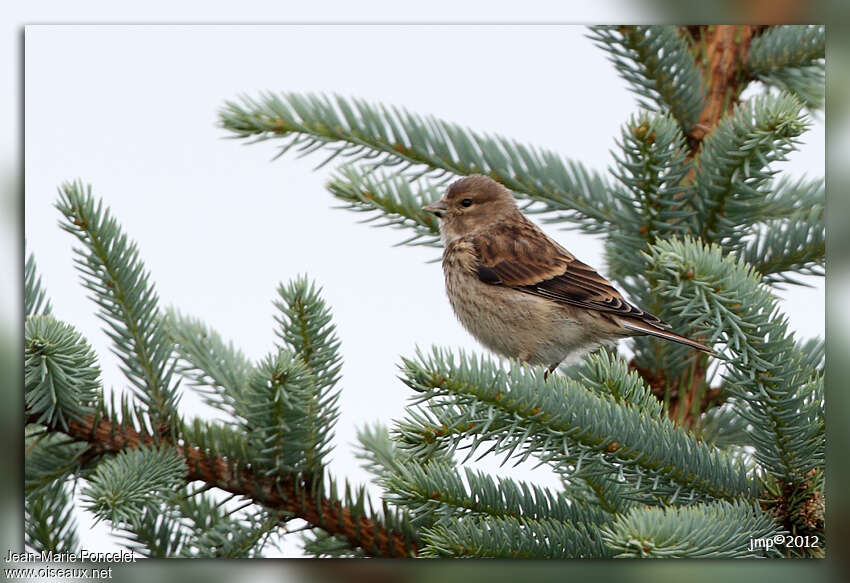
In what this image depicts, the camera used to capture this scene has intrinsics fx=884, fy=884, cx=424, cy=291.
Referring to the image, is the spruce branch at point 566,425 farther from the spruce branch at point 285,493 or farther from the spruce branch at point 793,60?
the spruce branch at point 793,60

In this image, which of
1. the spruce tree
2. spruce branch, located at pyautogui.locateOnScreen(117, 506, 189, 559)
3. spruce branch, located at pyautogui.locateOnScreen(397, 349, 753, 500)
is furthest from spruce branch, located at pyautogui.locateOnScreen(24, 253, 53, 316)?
spruce branch, located at pyautogui.locateOnScreen(397, 349, 753, 500)

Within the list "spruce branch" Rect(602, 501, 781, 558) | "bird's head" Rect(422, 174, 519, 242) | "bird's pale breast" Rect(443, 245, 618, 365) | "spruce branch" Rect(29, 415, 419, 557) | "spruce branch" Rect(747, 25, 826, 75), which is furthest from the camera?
"bird's pale breast" Rect(443, 245, 618, 365)

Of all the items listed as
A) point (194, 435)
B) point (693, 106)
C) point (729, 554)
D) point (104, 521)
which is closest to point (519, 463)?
point (729, 554)

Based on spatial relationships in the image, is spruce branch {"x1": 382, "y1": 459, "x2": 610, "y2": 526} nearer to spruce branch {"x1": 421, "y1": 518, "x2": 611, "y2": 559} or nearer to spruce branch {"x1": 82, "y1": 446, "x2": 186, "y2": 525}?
spruce branch {"x1": 421, "y1": 518, "x2": 611, "y2": 559}

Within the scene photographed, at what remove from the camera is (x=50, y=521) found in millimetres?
2156

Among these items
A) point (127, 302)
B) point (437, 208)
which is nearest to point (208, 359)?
point (127, 302)

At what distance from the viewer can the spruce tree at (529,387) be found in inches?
72.6

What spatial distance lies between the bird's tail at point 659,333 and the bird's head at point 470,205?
521mm

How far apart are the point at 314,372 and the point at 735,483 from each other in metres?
0.99

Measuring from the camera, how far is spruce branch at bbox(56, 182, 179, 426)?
2.10 m

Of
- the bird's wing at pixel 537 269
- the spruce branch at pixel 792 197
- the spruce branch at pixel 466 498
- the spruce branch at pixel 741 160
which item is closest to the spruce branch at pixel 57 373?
the spruce branch at pixel 466 498

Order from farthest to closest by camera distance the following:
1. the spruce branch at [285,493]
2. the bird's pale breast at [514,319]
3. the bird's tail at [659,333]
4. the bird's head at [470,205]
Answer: the bird's pale breast at [514,319], the bird's head at [470,205], the bird's tail at [659,333], the spruce branch at [285,493]

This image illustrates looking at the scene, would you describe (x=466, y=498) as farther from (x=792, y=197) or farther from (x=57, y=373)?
(x=792, y=197)

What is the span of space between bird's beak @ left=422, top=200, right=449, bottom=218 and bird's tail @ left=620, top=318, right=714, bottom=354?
628mm
